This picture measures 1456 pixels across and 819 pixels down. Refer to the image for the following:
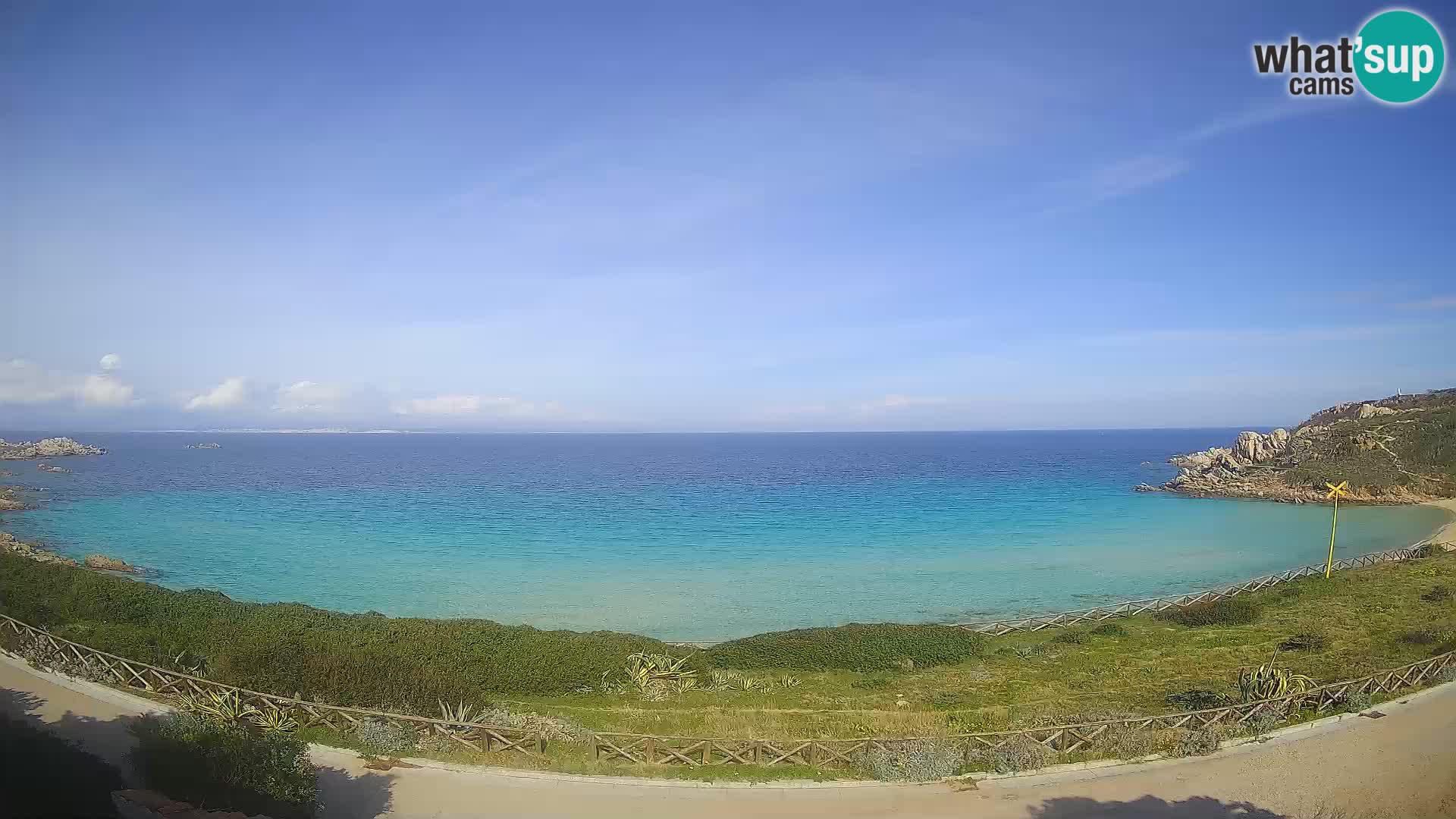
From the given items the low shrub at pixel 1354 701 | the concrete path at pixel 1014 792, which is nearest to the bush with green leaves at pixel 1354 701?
the low shrub at pixel 1354 701

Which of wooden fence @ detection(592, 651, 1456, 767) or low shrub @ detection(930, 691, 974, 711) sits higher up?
wooden fence @ detection(592, 651, 1456, 767)

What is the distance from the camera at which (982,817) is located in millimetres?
12875

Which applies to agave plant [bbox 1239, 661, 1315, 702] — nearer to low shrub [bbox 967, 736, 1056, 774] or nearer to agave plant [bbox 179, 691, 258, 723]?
low shrub [bbox 967, 736, 1056, 774]

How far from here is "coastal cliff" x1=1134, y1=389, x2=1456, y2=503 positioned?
77062 mm

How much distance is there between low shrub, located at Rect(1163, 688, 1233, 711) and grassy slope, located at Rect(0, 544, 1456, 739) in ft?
1.29

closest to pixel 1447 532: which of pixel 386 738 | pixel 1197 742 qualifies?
pixel 1197 742

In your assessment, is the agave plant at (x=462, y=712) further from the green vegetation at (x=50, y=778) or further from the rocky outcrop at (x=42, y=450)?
the rocky outcrop at (x=42, y=450)

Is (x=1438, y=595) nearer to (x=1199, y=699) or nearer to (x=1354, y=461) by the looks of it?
(x=1199, y=699)

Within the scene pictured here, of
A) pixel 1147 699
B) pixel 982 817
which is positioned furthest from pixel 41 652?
pixel 1147 699

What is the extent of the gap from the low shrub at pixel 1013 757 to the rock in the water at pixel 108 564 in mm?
45213

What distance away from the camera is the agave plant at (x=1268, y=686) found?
17.9 meters

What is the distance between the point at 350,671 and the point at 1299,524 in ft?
240

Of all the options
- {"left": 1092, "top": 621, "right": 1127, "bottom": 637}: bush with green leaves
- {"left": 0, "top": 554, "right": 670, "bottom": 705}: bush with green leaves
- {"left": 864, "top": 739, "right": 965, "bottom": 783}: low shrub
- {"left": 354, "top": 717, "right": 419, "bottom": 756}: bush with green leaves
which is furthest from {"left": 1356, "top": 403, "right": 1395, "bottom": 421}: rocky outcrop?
{"left": 354, "top": 717, "right": 419, "bottom": 756}: bush with green leaves

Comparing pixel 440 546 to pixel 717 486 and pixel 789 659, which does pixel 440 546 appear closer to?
pixel 789 659
